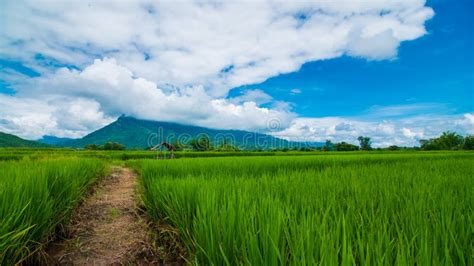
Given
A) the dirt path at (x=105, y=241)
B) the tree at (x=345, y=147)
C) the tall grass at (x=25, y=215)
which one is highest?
the tree at (x=345, y=147)

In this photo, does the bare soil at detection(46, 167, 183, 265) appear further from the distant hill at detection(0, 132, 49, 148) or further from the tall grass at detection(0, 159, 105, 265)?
the distant hill at detection(0, 132, 49, 148)

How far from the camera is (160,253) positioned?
2.35 metres

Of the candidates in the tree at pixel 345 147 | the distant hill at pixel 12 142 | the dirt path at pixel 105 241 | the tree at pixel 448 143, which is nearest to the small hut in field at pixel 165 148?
the dirt path at pixel 105 241

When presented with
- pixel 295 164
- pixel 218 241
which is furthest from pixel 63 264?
Answer: pixel 295 164

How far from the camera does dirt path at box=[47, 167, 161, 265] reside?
7.50 ft

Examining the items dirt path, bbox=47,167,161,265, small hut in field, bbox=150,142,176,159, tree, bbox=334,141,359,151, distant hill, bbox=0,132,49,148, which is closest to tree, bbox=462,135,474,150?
tree, bbox=334,141,359,151

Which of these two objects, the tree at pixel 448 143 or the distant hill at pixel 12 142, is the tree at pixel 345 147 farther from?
the distant hill at pixel 12 142

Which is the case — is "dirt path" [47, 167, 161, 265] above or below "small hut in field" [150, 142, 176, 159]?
below

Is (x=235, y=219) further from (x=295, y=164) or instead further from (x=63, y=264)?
(x=295, y=164)

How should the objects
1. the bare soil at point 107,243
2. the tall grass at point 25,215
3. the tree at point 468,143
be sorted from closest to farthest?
1. the tall grass at point 25,215
2. the bare soil at point 107,243
3. the tree at point 468,143

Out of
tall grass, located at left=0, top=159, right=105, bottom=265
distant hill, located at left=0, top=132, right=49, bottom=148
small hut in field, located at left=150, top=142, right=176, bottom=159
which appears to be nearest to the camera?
tall grass, located at left=0, top=159, right=105, bottom=265

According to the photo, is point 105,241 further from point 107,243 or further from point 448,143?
point 448,143

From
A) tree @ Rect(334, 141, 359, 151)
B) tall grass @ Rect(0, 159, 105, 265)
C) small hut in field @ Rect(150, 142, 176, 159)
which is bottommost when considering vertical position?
tall grass @ Rect(0, 159, 105, 265)

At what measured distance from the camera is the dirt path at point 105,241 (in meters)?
2.29
